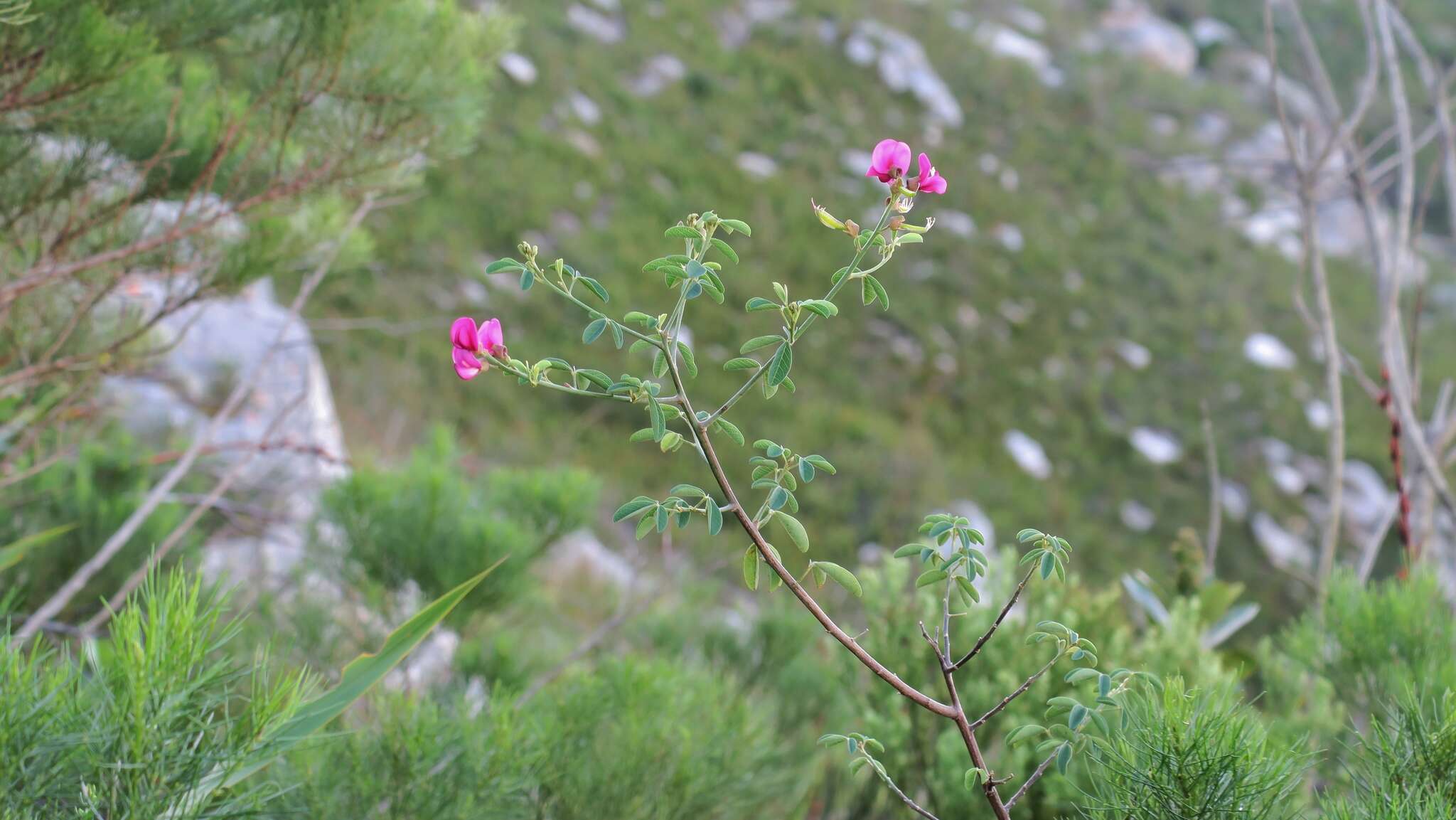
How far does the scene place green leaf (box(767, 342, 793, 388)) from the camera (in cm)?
66

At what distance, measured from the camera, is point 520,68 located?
25.0 feet

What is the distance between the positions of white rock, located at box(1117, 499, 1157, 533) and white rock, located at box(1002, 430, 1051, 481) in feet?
1.61

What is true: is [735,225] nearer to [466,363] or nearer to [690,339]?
[466,363]

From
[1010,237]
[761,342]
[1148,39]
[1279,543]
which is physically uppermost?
[761,342]

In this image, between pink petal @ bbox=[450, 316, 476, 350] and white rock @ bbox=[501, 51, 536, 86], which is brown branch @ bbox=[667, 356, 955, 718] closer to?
pink petal @ bbox=[450, 316, 476, 350]

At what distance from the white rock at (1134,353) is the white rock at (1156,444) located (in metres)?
0.69

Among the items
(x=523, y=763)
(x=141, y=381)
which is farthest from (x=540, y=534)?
(x=141, y=381)

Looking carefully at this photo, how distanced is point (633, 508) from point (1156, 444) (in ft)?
21.7

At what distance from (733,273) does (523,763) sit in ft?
19.5

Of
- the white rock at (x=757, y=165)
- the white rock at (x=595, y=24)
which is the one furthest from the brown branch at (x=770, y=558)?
the white rock at (x=595, y=24)

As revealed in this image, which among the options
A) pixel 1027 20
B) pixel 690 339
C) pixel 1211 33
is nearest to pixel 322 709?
pixel 690 339

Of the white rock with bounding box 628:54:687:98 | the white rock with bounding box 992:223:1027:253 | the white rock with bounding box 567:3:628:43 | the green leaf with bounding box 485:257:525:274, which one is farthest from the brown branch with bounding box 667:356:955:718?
the white rock with bounding box 567:3:628:43

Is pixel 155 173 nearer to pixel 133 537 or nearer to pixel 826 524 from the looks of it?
pixel 133 537

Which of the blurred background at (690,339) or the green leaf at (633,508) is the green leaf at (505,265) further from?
the blurred background at (690,339)
